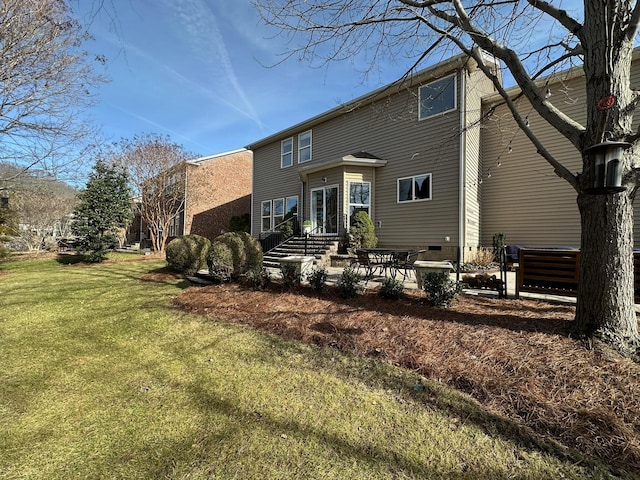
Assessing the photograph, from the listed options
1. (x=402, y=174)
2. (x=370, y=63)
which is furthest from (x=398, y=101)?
(x=370, y=63)

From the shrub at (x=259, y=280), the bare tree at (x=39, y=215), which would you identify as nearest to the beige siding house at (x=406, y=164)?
the shrub at (x=259, y=280)

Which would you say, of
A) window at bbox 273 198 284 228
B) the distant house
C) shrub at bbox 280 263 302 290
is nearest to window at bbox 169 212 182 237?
window at bbox 273 198 284 228


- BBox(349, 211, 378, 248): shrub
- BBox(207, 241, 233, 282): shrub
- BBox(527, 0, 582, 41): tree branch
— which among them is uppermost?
BBox(527, 0, 582, 41): tree branch

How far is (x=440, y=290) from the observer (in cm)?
493

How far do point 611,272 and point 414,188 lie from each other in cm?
866

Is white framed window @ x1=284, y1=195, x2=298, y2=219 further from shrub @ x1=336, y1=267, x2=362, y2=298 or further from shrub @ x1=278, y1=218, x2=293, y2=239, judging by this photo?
shrub @ x1=336, y1=267, x2=362, y2=298

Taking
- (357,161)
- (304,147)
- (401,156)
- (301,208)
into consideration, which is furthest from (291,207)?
(401,156)

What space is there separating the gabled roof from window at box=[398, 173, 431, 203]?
3.18 metres

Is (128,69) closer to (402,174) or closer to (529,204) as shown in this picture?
(402,174)

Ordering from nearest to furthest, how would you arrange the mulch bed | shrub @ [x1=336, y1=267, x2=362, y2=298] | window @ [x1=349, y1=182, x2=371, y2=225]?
the mulch bed → shrub @ [x1=336, y1=267, x2=362, y2=298] → window @ [x1=349, y1=182, x2=371, y2=225]

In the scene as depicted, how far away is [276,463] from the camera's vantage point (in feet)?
6.71

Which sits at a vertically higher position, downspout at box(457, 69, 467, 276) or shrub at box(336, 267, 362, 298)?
downspout at box(457, 69, 467, 276)

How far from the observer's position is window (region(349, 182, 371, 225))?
41.7ft

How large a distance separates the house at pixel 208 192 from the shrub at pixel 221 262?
548 inches
